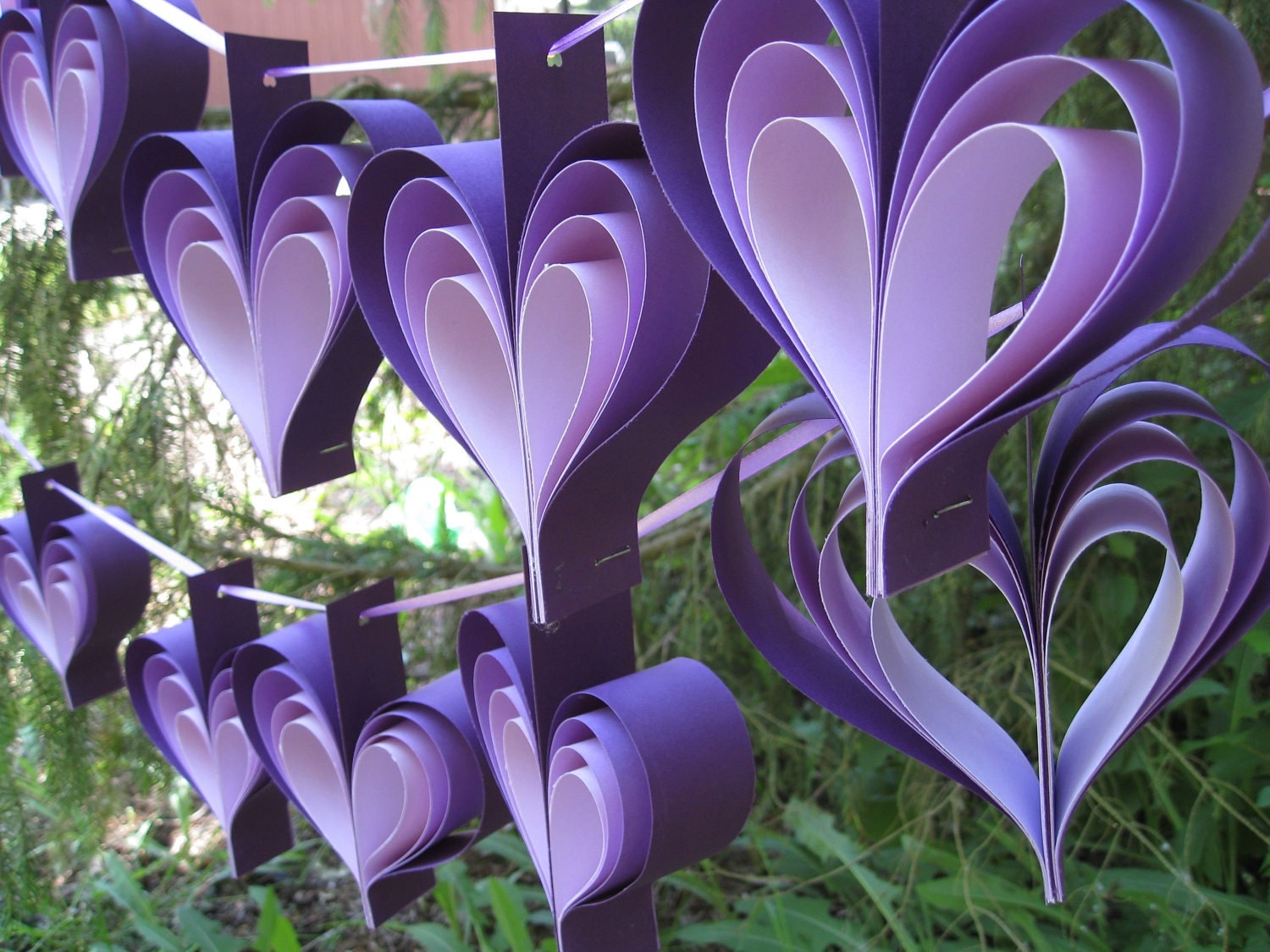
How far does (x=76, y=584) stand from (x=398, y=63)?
659 mm

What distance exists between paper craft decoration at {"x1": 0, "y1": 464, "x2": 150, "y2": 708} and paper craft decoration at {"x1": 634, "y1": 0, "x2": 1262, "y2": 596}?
81 cm

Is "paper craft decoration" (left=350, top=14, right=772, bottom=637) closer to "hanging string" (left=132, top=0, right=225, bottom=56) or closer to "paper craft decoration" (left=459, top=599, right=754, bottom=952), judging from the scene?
"paper craft decoration" (left=459, top=599, right=754, bottom=952)

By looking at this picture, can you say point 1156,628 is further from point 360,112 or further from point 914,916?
point 914,916

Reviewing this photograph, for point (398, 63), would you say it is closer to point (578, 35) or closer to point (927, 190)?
point (578, 35)

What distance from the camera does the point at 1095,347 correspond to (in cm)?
36

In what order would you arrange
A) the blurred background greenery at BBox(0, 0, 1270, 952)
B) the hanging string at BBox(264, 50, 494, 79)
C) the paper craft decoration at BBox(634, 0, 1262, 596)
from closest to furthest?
the paper craft decoration at BBox(634, 0, 1262, 596) < the hanging string at BBox(264, 50, 494, 79) < the blurred background greenery at BBox(0, 0, 1270, 952)

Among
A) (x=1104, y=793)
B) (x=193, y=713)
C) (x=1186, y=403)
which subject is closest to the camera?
(x=1186, y=403)

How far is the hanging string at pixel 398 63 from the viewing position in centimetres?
59

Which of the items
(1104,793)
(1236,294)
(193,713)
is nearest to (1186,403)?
(1236,294)

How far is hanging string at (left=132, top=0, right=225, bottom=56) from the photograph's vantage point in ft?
2.42

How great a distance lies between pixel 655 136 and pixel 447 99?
1.14 meters

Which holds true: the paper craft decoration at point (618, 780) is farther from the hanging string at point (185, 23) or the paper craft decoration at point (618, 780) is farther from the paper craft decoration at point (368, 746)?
the hanging string at point (185, 23)

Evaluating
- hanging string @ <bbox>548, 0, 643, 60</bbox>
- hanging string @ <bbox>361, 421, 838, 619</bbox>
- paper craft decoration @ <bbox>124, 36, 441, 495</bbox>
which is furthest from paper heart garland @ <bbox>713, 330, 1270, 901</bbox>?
paper craft decoration @ <bbox>124, 36, 441, 495</bbox>

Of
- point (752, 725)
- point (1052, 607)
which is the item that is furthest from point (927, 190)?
point (752, 725)
